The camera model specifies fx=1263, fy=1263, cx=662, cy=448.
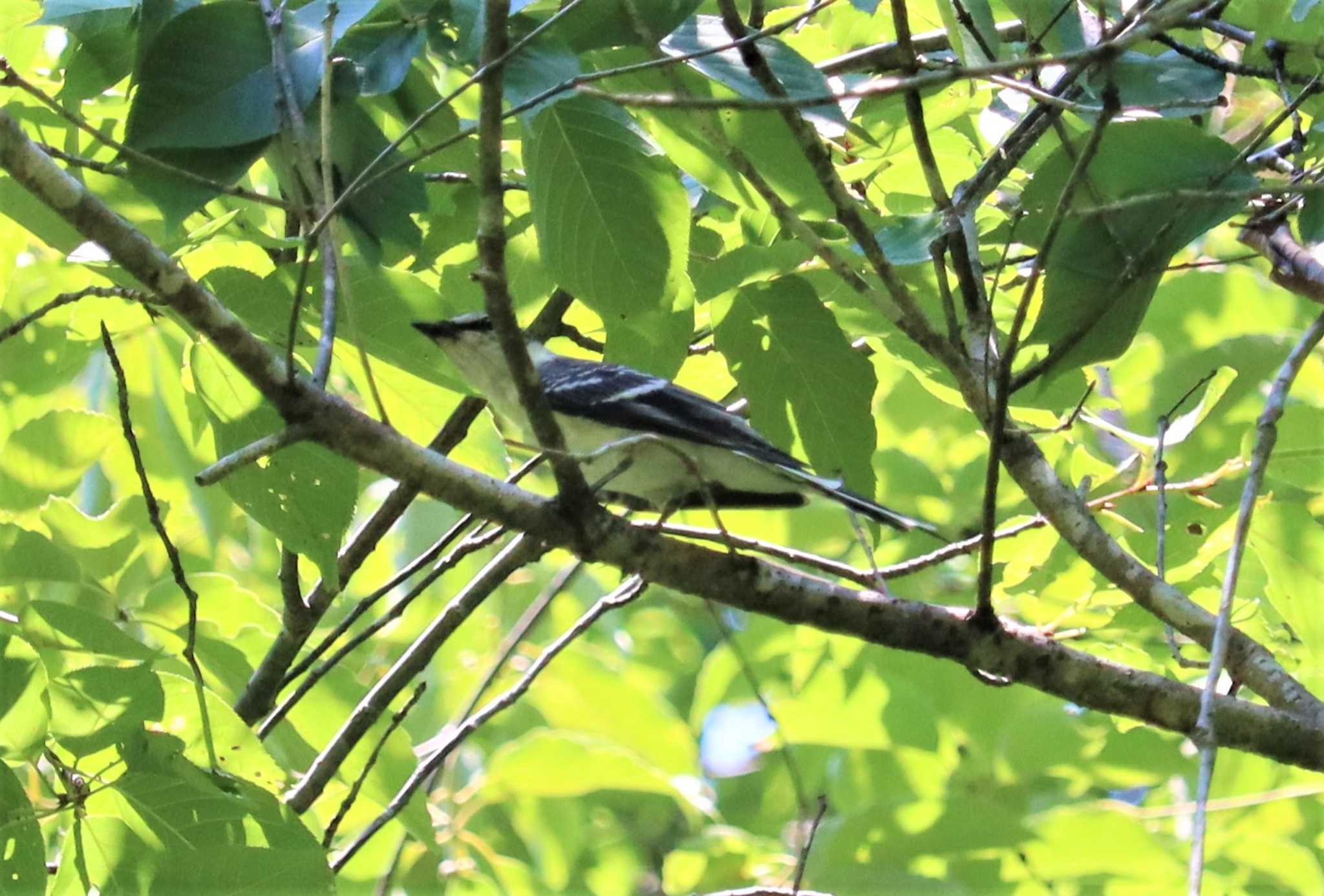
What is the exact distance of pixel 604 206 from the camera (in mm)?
2100

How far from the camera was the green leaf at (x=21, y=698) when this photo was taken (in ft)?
6.49

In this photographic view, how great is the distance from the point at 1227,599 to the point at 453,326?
1.78m

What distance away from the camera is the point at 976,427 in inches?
158

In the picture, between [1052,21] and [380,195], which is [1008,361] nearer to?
[1052,21]

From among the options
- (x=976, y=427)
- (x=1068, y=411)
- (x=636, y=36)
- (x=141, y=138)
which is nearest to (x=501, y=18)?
(x=636, y=36)

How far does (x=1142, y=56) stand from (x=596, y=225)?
100cm

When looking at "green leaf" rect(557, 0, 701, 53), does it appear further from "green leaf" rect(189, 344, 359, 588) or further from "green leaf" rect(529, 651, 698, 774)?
"green leaf" rect(529, 651, 698, 774)

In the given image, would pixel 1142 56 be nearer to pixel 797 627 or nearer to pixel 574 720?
pixel 797 627

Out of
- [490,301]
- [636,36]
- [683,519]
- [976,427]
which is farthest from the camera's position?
[976,427]

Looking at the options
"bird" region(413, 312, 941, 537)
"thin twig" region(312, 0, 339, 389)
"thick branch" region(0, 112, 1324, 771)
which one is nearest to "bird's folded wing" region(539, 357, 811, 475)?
"bird" region(413, 312, 941, 537)

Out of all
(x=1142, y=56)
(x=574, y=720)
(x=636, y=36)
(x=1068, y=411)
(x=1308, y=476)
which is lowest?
(x=574, y=720)

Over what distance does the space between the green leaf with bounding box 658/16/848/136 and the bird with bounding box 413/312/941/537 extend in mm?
1042

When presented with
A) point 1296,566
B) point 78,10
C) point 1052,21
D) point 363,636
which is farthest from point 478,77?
point 1296,566

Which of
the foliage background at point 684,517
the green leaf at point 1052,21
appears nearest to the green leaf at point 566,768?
the foliage background at point 684,517
